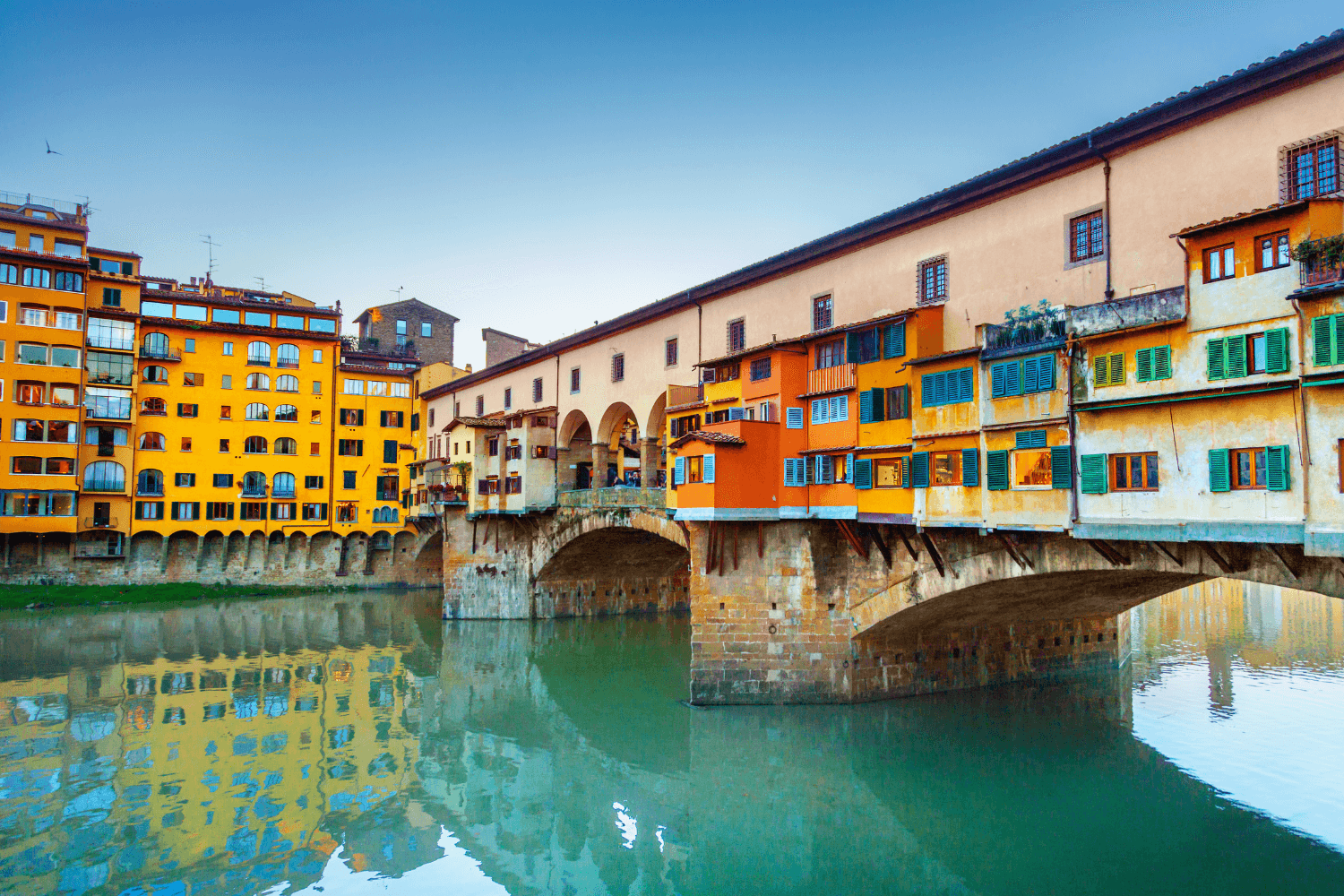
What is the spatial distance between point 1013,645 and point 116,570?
49306 millimetres

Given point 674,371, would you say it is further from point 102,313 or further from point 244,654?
point 102,313

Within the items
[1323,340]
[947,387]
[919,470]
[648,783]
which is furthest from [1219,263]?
[648,783]

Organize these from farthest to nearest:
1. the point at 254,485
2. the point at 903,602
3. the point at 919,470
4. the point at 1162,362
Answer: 1. the point at 254,485
2. the point at 903,602
3. the point at 919,470
4. the point at 1162,362

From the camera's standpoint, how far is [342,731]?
2317 cm

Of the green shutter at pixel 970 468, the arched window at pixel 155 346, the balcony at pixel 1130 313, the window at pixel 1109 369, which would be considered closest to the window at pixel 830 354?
the green shutter at pixel 970 468

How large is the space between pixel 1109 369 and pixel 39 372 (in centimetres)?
5241

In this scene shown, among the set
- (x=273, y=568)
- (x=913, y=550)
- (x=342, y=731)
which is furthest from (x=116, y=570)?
(x=913, y=550)

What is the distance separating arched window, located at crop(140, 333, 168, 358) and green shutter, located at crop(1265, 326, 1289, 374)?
55378 millimetres

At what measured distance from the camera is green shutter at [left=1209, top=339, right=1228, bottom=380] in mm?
13883

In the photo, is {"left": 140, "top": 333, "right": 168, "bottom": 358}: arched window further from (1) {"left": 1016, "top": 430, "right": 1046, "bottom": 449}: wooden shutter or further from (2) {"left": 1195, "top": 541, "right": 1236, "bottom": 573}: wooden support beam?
(2) {"left": 1195, "top": 541, "right": 1236, "bottom": 573}: wooden support beam

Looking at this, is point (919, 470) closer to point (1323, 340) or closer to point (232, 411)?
point (1323, 340)

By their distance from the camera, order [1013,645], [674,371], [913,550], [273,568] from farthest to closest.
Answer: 1. [273,568]
2. [674,371]
3. [1013,645]
4. [913,550]

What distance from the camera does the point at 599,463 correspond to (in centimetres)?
3691

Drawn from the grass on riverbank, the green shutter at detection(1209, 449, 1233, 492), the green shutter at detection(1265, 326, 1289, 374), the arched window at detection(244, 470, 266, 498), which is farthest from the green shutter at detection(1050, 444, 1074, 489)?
the arched window at detection(244, 470, 266, 498)
